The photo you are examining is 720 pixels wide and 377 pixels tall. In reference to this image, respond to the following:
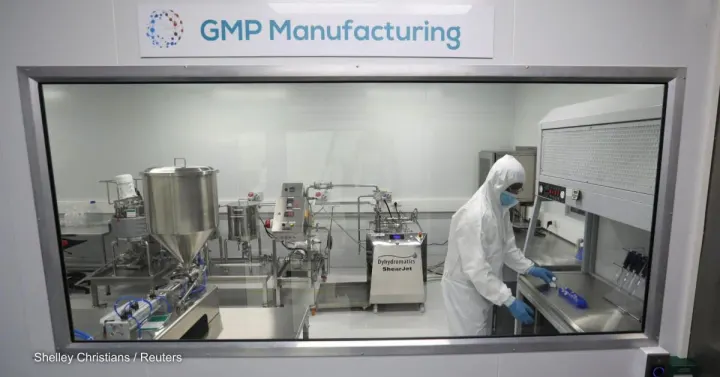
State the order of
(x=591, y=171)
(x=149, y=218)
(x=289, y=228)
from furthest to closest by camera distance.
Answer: (x=289, y=228), (x=591, y=171), (x=149, y=218)

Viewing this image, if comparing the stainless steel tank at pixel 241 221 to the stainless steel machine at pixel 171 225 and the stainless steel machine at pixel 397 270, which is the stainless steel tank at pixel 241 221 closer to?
the stainless steel machine at pixel 397 270

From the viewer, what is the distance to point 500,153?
3209 millimetres

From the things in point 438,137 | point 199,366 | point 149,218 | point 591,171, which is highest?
point 438,137

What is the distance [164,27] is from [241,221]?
1.83m

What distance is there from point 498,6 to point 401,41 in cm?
27

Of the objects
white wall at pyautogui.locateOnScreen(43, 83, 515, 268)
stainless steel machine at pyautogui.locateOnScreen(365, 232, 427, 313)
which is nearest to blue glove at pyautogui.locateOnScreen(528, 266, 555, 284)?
stainless steel machine at pyautogui.locateOnScreen(365, 232, 427, 313)

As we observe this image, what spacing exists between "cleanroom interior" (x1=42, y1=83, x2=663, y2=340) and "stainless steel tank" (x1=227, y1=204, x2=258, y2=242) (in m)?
0.04

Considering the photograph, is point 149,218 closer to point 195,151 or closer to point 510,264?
point 510,264

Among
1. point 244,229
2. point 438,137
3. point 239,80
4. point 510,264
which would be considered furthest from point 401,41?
point 438,137

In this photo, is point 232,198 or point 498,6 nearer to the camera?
point 498,6

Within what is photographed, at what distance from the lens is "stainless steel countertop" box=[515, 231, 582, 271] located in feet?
6.31

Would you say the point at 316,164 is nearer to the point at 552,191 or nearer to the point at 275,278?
the point at 275,278

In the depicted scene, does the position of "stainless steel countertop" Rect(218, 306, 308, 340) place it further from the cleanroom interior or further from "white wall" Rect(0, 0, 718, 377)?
the cleanroom interior

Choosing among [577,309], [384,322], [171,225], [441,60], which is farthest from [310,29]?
[384,322]
